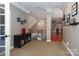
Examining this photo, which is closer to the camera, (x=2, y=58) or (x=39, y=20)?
(x=2, y=58)

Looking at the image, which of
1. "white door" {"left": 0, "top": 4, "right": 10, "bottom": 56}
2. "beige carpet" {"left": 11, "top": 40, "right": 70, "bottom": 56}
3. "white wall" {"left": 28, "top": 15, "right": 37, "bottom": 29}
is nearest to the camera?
"white door" {"left": 0, "top": 4, "right": 10, "bottom": 56}

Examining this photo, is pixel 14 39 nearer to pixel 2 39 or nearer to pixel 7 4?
pixel 2 39

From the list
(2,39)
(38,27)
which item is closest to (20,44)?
(2,39)

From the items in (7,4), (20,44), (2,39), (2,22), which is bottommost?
(20,44)

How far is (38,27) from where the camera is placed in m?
12.8

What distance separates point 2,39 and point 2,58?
7.21ft

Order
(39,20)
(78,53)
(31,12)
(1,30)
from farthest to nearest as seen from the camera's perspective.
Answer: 1. (39,20)
2. (31,12)
3. (1,30)
4. (78,53)

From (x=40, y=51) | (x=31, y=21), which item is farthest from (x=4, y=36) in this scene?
(x=31, y=21)

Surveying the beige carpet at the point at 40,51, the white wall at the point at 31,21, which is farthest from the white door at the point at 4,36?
the white wall at the point at 31,21

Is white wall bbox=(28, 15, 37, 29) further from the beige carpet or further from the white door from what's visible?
the white door

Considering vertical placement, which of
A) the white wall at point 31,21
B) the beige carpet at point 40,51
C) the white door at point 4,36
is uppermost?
the white wall at point 31,21

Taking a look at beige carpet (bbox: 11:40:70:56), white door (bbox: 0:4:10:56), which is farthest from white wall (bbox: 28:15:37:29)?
white door (bbox: 0:4:10:56)

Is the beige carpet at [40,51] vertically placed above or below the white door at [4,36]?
below

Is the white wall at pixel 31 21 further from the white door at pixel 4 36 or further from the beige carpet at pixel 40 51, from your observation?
the white door at pixel 4 36
